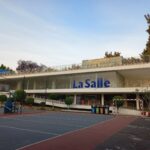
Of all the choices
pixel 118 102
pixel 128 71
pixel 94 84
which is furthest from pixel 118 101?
pixel 94 84

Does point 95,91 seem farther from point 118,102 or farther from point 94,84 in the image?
point 118,102

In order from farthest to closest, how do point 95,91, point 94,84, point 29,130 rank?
1. point 94,84
2. point 95,91
3. point 29,130

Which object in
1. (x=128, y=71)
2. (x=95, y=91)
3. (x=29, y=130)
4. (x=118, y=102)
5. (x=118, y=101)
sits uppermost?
(x=128, y=71)

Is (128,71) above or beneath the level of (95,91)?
above

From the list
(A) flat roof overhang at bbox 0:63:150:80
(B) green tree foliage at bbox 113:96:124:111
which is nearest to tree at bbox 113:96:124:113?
(B) green tree foliage at bbox 113:96:124:111

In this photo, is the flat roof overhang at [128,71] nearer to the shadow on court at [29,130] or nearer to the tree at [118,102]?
the tree at [118,102]

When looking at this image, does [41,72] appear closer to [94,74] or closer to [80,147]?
[94,74]

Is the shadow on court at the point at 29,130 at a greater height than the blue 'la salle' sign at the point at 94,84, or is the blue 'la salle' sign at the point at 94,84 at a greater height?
the blue 'la salle' sign at the point at 94,84

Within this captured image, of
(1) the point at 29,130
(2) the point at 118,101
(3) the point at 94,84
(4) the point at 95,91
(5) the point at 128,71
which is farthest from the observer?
(3) the point at 94,84

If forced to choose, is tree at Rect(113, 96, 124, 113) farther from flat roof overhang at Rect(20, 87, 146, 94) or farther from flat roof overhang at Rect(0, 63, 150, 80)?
flat roof overhang at Rect(0, 63, 150, 80)

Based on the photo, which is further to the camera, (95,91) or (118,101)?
(95,91)

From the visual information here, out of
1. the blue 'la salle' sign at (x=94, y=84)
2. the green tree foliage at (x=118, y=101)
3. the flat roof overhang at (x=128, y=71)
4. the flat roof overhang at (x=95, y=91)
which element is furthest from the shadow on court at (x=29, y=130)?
the blue 'la salle' sign at (x=94, y=84)

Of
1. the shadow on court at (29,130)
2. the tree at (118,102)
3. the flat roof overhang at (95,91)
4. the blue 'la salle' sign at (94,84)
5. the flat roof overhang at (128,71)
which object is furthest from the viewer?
the blue 'la salle' sign at (94,84)

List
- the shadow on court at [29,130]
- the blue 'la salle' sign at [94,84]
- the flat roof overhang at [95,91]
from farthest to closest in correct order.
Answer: the blue 'la salle' sign at [94,84]
the flat roof overhang at [95,91]
the shadow on court at [29,130]
